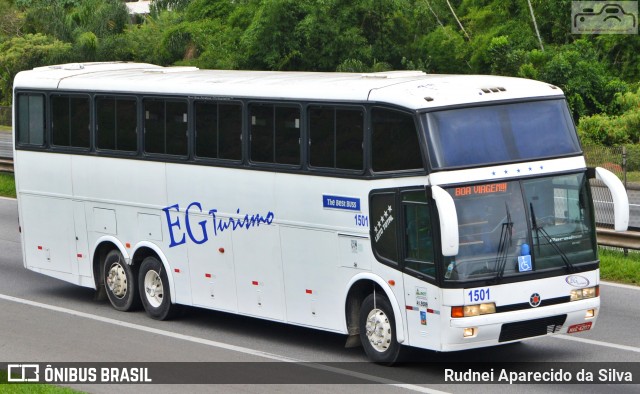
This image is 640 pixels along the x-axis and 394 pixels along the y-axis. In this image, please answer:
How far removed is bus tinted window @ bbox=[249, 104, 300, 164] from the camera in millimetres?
14477

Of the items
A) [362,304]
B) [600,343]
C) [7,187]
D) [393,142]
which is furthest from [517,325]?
[7,187]

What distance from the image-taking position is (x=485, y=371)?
520 inches

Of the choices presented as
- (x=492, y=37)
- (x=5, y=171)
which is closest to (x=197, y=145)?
(x=5, y=171)

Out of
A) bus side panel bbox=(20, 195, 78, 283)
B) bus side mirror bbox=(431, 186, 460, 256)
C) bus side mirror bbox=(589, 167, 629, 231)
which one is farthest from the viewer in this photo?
bus side panel bbox=(20, 195, 78, 283)

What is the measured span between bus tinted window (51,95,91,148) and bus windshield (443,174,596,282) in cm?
732

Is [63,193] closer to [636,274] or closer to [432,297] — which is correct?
[432,297]

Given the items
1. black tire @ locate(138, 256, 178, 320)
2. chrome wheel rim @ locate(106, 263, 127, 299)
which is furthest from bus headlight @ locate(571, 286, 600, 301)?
chrome wheel rim @ locate(106, 263, 127, 299)

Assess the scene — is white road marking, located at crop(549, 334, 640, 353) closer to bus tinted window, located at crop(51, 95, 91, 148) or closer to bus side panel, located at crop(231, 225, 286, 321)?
bus side panel, located at crop(231, 225, 286, 321)

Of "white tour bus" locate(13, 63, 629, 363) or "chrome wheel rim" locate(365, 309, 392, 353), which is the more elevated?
"white tour bus" locate(13, 63, 629, 363)

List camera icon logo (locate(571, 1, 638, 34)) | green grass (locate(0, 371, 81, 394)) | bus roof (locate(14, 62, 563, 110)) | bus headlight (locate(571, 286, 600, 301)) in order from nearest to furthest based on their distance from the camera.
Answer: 1. green grass (locate(0, 371, 81, 394))
2. bus headlight (locate(571, 286, 600, 301))
3. bus roof (locate(14, 62, 563, 110))
4. camera icon logo (locate(571, 1, 638, 34))

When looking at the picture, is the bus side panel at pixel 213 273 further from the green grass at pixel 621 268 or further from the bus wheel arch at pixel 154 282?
the green grass at pixel 621 268

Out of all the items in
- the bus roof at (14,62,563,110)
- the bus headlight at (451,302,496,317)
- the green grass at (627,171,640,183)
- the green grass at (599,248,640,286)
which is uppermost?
the bus roof at (14,62,563,110)

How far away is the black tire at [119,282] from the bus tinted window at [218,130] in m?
2.55

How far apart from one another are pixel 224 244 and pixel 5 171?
1982cm
